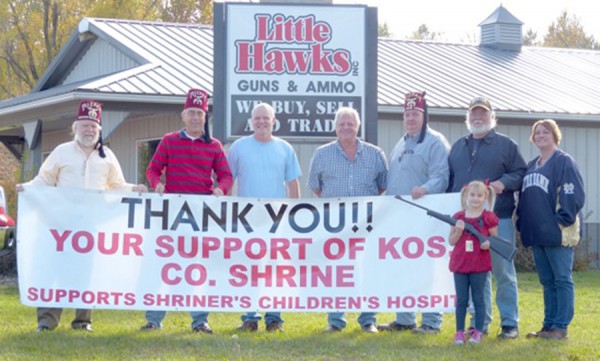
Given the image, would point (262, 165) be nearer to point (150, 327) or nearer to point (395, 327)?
point (150, 327)

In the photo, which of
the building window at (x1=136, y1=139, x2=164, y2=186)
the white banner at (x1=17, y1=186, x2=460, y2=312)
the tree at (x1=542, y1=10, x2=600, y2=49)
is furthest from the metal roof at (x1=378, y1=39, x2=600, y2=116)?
the tree at (x1=542, y1=10, x2=600, y2=49)

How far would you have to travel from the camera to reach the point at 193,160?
9656mm

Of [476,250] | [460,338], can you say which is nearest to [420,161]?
[476,250]

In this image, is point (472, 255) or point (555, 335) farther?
point (555, 335)

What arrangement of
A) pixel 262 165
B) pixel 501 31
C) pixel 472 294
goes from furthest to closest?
pixel 501 31, pixel 262 165, pixel 472 294

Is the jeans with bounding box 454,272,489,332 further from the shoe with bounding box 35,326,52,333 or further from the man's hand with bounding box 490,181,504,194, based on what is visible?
the shoe with bounding box 35,326,52,333

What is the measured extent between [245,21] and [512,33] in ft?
49.1

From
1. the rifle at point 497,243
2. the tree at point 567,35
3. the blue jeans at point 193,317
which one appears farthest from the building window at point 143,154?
the tree at point 567,35

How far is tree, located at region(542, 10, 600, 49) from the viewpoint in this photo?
5716cm

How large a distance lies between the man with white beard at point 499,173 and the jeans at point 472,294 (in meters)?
0.30

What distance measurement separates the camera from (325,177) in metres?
10.0

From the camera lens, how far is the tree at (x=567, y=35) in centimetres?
5716

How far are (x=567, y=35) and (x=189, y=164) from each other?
50541 millimetres

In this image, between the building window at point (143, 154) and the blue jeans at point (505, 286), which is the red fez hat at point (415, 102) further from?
the building window at point (143, 154)
